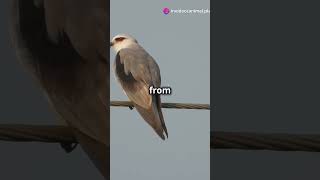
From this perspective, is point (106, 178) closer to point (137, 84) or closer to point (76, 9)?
point (137, 84)

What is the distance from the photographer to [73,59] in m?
1.63

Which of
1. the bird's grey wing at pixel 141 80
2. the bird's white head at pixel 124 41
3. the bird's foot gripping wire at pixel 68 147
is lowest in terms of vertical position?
the bird's foot gripping wire at pixel 68 147

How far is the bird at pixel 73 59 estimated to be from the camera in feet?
5.10

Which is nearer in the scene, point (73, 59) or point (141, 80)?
point (141, 80)

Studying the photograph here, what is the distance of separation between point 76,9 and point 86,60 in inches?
5.3

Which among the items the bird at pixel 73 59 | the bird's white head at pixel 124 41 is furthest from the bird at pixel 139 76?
the bird at pixel 73 59

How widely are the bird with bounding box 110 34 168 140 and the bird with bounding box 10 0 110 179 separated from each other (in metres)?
0.11

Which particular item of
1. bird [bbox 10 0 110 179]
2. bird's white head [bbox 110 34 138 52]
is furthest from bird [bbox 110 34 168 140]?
bird [bbox 10 0 110 179]

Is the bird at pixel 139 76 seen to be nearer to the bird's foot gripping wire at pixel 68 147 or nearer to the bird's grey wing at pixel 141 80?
the bird's grey wing at pixel 141 80

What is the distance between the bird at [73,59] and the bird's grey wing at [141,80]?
0.12m

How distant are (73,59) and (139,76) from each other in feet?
0.89
